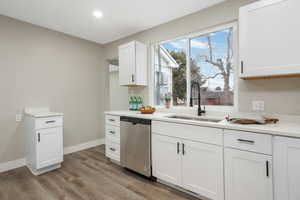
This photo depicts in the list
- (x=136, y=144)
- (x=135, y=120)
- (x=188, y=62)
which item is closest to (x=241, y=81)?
(x=188, y=62)

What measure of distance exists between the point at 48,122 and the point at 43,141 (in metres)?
0.30

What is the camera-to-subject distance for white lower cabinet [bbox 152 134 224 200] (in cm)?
158

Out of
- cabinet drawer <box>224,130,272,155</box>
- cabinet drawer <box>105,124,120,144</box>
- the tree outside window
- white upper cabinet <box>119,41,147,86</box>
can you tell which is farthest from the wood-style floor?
white upper cabinet <box>119,41,147,86</box>

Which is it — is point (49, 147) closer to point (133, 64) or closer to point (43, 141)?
point (43, 141)

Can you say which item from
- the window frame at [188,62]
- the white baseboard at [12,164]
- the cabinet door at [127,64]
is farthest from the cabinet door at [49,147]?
the window frame at [188,62]

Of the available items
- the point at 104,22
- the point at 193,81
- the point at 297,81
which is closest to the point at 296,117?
the point at 297,81

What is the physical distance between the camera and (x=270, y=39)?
60.6 inches

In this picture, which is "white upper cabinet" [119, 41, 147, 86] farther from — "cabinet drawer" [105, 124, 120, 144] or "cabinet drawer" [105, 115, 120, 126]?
"cabinet drawer" [105, 124, 120, 144]

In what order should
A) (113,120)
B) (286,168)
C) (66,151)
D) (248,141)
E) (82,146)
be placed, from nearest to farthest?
1. (286,168)
2. (248,141)
3. (113,120)
4. (66,151)
5. (82,146)

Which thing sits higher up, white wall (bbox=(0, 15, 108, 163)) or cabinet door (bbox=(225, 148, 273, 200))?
white wall (bbox=(0, 15, 108, 163))

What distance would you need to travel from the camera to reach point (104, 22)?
2768 millimetres

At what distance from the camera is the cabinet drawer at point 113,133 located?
261cm

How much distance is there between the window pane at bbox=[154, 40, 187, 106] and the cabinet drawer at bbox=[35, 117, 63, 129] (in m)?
1.78

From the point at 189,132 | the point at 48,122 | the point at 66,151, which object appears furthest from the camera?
the point at 66,151
